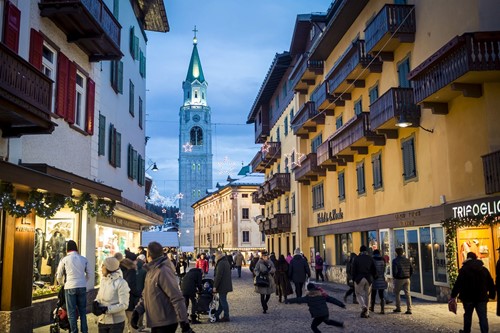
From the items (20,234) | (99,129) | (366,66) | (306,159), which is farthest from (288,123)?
(20,234)

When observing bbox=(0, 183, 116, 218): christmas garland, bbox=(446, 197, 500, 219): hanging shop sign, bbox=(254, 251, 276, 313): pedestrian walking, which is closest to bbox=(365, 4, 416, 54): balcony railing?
bbox=(446, 197, 500, 219): hanging shop sign

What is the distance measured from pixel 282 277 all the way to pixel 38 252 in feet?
30.7

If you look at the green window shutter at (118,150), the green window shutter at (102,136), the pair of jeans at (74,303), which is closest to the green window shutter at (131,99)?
the green window shutter at (118,150)

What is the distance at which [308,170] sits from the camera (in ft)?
112

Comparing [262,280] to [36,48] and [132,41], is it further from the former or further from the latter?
[132,41]

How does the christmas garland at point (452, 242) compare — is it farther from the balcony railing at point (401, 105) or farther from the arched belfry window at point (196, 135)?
the arched belfry window at point (196, 135)

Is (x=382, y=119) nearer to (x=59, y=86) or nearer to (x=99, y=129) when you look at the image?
(x=99, y=129)

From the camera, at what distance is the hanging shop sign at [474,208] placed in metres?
14.7

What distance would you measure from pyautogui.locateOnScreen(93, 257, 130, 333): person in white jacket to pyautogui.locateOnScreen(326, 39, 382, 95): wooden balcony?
17802 millimetres

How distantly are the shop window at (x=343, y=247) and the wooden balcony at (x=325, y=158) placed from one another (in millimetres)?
3990

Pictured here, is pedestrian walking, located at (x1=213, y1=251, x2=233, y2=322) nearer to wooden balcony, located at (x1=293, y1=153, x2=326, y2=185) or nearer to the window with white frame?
the window with white frame

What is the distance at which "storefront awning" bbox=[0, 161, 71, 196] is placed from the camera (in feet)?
34.7

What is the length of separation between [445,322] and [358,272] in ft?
8.53

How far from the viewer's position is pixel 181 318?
21.5ft
